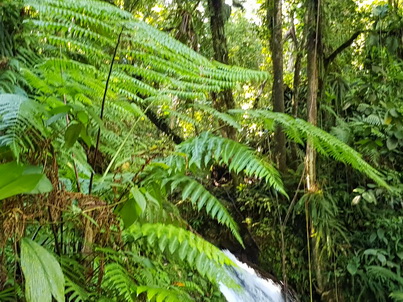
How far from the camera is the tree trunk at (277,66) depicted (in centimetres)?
434

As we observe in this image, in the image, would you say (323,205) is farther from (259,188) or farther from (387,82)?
(387,82)

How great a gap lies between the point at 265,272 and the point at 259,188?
117cm

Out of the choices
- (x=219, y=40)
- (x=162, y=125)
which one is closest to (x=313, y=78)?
(x=219, y=40)

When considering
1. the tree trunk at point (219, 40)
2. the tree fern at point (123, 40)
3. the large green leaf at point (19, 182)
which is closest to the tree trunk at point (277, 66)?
the tree trunk at point (219, 40)

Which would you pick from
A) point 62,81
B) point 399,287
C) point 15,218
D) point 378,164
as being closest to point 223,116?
point 62,81

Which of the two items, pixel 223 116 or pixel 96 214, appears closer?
pixel 96 214

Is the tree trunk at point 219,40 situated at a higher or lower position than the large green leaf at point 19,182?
higher

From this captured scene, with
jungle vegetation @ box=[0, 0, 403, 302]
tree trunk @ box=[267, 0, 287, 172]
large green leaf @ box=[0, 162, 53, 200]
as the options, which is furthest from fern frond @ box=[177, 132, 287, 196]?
tree trunk @ box=[267, 0, 287, 172]

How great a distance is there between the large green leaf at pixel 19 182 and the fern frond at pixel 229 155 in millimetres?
503

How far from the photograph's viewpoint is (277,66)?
4445 millimetres

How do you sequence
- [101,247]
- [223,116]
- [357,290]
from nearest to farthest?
[101,247]
[223,116]
[357,290]

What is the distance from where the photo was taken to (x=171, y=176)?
104 cm

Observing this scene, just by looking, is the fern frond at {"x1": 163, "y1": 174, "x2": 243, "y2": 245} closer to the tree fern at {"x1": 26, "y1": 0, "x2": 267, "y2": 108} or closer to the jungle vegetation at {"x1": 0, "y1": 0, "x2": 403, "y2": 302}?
the jungle vegetation at {"x1": 0, "y1": 0, "x2": 403, "y2": 302}

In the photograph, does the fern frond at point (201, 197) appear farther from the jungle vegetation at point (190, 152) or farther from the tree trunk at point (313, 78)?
the tree trunk at point (313, 78)
